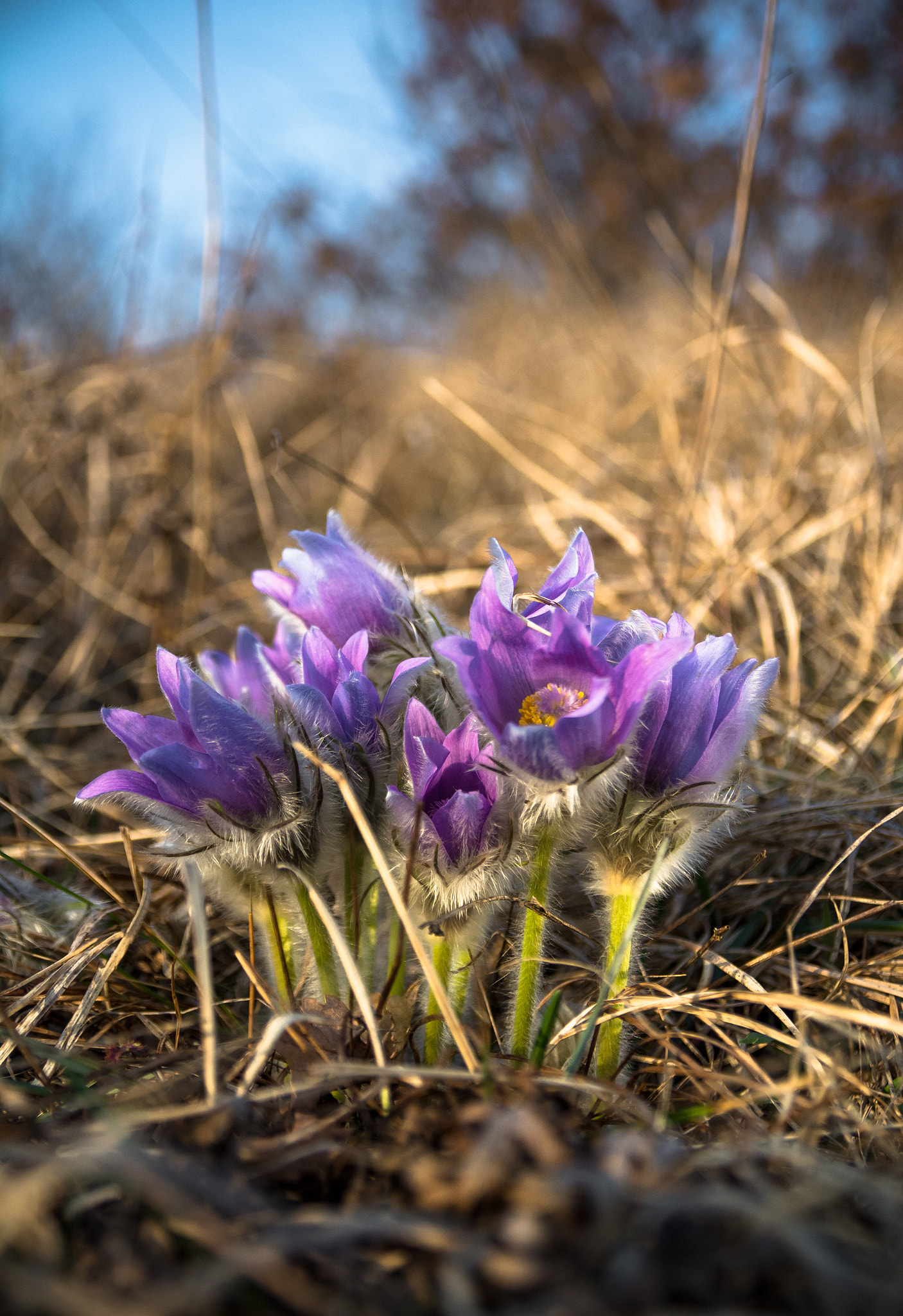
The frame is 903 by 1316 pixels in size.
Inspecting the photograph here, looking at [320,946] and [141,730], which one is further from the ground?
[141,730]

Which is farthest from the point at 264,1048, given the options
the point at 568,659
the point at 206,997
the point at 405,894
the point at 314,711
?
A: the point at 568,659

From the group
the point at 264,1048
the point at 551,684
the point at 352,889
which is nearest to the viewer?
the point at 264,1048

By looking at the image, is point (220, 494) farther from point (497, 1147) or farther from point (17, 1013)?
point (497, 1147)

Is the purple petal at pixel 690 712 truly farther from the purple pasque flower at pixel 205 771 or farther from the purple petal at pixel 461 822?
the purple pasque flower at pixel 205 771

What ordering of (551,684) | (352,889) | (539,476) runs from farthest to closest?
(539,476), (352,889), (551,684)

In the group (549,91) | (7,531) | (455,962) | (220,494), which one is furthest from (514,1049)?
(549,91)

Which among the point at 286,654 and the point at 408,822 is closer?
the point at 408,822

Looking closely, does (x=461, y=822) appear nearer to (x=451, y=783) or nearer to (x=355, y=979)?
(x=451, y=783)
